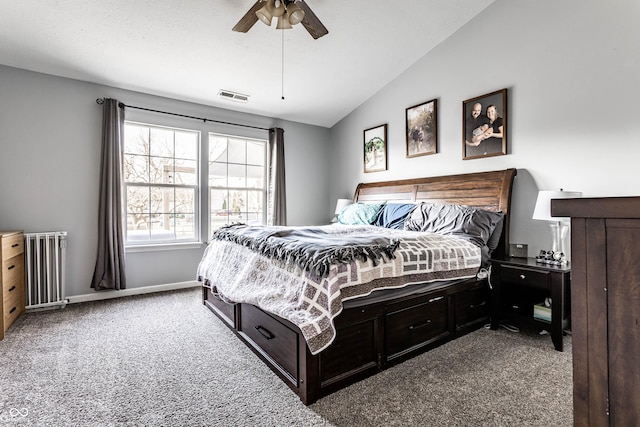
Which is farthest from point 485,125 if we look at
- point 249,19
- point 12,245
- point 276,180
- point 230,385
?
point 12,245

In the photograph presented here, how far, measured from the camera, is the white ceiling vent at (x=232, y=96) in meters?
4.10

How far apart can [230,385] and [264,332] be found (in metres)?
0.38

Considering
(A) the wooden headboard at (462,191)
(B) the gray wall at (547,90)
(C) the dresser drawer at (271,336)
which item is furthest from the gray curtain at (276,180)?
(C) the dresser drawer at (271,336)

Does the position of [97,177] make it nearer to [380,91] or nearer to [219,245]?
[219,245]

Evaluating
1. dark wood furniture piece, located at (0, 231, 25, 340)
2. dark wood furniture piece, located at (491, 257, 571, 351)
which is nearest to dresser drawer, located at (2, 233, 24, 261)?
dark wood furniture piece, located at (0, 231, 25, 340)

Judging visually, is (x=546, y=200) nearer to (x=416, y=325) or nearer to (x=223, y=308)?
(x=416, y=325)

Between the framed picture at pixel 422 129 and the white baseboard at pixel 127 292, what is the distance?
348 cm

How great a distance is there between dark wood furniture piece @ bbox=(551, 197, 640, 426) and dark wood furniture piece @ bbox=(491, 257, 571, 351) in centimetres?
Result: 210

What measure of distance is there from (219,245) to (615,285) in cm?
295

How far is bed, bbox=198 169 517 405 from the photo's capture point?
1.78m

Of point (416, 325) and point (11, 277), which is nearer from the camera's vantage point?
point (416, 325)

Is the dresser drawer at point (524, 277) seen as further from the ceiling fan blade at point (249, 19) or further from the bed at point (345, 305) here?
the ceiling fan blade at point (249, 19)

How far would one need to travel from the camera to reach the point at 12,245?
2.88 meters

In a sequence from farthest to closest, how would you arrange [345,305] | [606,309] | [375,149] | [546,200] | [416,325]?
[375,149] < [546,200] < [416,325] < [345,305] < [606,309]
